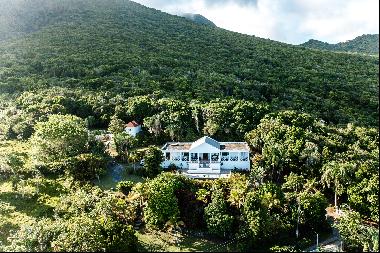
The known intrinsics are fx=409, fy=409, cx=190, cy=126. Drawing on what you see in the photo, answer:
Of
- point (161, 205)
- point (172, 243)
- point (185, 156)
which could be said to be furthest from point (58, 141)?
point (172, 243)

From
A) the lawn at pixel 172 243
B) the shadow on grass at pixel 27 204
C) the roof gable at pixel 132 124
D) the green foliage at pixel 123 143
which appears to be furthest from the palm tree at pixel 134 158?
the lawn at pixel 172 243

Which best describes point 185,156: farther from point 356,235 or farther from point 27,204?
point 356,235

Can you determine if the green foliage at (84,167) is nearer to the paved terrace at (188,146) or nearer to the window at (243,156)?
the paved terrace at (188,146)

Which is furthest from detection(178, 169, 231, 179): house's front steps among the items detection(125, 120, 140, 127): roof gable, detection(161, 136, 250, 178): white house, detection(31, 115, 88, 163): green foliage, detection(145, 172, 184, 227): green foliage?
detection(125, 120, 140, 127): roof gable

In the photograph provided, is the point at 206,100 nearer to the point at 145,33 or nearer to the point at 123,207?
the point at 123,207

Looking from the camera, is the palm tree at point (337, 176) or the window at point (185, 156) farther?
the window at point (185, 156)

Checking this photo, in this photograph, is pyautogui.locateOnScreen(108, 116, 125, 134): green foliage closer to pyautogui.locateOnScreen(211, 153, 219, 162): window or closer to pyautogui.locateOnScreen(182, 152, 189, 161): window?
pyautogui.locateOnScreen(182, 152, 189, 161): window

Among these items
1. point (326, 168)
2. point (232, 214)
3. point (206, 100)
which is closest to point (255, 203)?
point (232, 214)
